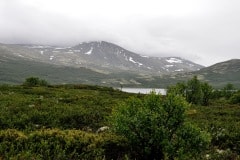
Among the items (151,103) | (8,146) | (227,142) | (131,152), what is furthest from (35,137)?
(227,142)

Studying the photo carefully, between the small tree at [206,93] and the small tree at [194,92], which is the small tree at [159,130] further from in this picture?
the small tree at [206,93]

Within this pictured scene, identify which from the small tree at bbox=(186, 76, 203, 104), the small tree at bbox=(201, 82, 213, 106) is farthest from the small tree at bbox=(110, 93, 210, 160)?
the small tree at bbox=(201, 82, 213, 106)

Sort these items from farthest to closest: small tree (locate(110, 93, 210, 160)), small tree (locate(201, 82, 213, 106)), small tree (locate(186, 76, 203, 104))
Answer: small tree (locate(201, 82, 213, 106)) < small tree (locate(186, 76, 203, 104)) < small tree (locate(110, 93, 210, 160))

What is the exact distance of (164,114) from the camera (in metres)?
13.1

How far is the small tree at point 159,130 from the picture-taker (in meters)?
12.3

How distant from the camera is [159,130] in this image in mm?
12461

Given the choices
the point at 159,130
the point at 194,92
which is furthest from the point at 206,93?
the point at 159,130

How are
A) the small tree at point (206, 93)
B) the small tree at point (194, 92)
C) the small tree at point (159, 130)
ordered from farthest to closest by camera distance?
the small tree at point (206, 93) → the small tree at point (194, 92) → the small tree at point (159, 130)

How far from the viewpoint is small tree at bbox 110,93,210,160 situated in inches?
484

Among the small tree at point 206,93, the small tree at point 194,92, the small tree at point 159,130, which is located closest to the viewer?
the small tree at point 159,130

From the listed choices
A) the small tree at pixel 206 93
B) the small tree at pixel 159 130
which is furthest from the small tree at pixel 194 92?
the small tree at pixel 159 130

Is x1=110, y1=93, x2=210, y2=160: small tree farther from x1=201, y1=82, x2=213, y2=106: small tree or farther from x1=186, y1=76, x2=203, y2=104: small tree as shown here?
x1=201, y1=82, x2=213, y2=106: small tree

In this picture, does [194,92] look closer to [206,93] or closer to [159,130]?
[206,93]

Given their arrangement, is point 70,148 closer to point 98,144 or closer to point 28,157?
point 98,144
